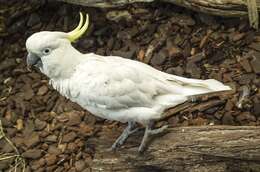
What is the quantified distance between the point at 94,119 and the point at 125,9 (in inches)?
26.8

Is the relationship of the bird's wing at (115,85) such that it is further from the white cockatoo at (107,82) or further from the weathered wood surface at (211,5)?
the weathered wood surface at (211,5)

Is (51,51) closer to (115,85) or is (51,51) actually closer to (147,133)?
(115,85)

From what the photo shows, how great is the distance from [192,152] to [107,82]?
1.67ft

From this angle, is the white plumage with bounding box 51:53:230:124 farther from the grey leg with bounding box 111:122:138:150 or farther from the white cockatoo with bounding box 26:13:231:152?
the grey leg with bounding box 111:122:138:150

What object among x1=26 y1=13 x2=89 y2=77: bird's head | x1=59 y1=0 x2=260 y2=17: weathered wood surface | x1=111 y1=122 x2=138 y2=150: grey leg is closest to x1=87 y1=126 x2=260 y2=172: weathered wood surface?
x1=111 y1=122 x2=138 y2=150: grey leg

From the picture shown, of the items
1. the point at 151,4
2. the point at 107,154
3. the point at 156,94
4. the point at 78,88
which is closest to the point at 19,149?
the point at 107,154

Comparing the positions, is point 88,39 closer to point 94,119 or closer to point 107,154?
point 94,119

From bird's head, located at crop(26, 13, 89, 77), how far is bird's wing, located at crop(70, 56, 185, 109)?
0.26 feet

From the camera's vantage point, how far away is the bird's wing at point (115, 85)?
1938 mm

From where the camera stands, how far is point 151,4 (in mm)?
2717

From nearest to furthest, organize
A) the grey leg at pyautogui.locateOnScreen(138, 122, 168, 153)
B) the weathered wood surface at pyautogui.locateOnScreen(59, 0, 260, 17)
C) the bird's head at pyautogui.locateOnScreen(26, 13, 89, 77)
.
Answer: the bird's head at pyautogui.locateOnScreen(26, 13, 89, 77)
the grey leg at pyautogui.locateOnScreen(138, 122, 168, 153)
the weathered wood surface at pyautogui.locateOnScreen(59, 0, 260, 17)

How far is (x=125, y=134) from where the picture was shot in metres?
2.23

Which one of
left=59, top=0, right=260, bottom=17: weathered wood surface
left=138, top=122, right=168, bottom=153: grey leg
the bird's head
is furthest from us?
left=59, top=0, right=260, bottom=17: weathered wood surface

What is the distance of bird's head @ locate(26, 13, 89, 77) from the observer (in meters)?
1.88
